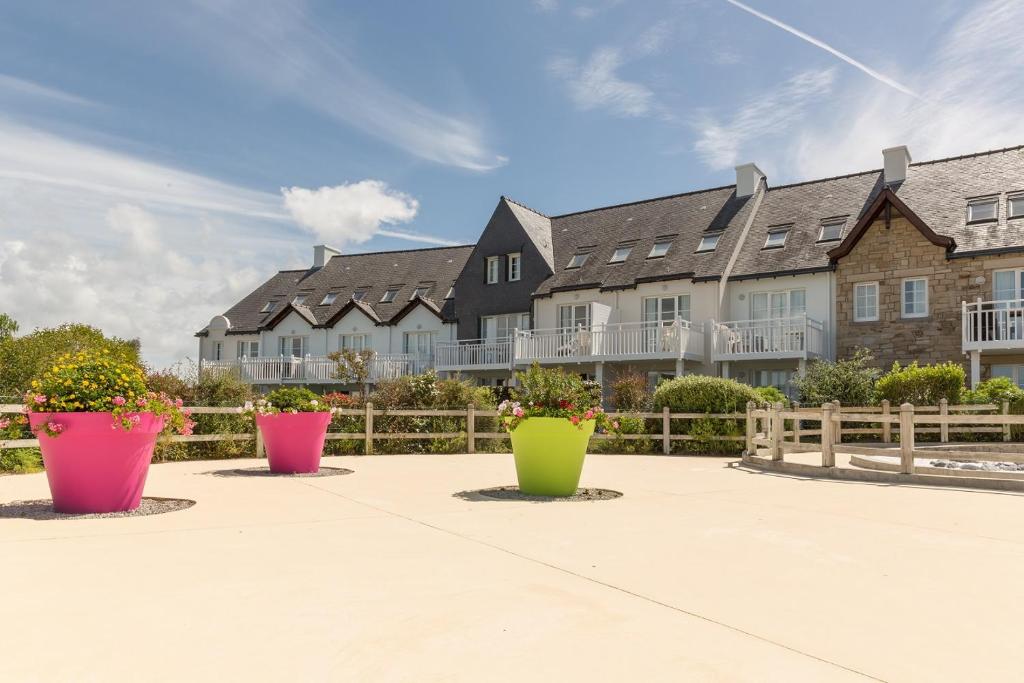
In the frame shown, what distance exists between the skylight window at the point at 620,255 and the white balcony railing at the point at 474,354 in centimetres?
521

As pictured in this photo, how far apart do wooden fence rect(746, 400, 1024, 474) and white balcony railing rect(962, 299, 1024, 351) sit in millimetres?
3656

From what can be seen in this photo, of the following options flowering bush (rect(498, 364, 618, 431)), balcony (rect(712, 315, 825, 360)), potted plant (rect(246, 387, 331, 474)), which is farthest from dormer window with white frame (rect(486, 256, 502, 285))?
flowering bush (rect(498, 364, 618, 431))

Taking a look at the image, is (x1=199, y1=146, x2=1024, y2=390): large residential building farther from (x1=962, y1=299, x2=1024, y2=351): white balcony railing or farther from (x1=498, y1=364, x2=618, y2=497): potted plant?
(x1=498, y1=364, x2=618, y2=497): potted plant

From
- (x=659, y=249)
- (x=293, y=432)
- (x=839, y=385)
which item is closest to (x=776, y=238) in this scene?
(x=659, y=249)

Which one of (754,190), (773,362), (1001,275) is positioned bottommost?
(773,362)

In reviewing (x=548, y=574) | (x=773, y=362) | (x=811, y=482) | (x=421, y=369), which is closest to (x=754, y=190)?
(x=773, y=362)

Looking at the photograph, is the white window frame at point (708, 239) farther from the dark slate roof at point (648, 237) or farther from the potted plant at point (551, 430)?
the potted plant at point (551, 430)

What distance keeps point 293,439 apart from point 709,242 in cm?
2024

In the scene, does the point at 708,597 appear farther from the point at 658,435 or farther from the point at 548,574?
the point at 658,435

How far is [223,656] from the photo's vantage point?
11.8 ft

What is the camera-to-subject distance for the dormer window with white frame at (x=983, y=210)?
23781 millimetres

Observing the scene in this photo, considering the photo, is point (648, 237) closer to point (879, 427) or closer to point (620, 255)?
point (620, 255)

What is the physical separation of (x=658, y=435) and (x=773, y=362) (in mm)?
9565

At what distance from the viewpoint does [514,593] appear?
475 centimetres
